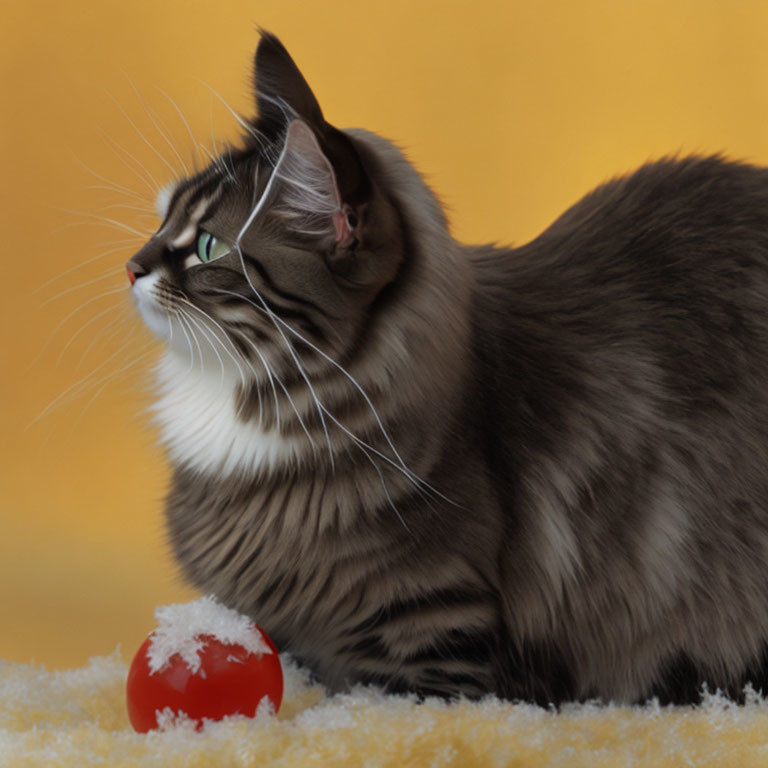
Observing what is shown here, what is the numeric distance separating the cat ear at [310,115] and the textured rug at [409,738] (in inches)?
20.3

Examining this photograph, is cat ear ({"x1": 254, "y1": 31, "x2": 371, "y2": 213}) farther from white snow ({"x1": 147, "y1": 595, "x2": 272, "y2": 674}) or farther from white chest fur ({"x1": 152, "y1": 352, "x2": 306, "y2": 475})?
white snow ({"x1": 147, "y1": 595, "x2": 272, "y2": 674})

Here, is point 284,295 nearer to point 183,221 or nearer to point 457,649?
point 183,221

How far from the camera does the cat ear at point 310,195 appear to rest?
42.9 inches

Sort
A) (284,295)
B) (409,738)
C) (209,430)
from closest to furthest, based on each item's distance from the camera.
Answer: (409,738)
(284,295)
(209,430)

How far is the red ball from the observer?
109 centimetres

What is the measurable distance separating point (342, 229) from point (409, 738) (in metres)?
0.50

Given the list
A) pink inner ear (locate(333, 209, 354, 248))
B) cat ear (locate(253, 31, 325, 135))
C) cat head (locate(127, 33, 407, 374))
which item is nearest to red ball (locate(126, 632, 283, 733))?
cat head (locate(127, 33, 407, 374))

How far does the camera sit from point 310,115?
1075mm

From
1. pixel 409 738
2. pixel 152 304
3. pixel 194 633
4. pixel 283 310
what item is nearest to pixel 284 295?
pixel 283 310

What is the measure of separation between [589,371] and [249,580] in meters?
0.46

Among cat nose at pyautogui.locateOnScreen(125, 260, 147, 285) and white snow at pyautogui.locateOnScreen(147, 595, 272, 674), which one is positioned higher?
cat nose at pyautogui.locateOnScreen(125, 260, 147, 285)

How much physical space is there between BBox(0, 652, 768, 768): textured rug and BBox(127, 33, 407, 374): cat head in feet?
1.21

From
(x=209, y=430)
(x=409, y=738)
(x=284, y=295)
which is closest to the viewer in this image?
(x=409, y=738)

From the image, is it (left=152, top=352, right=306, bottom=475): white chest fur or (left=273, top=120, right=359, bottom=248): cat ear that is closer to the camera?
(left=273, top=120, right=359, bottom=248): cat ear
